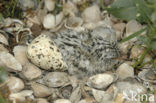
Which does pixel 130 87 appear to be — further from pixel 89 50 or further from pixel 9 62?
pixel 9 62

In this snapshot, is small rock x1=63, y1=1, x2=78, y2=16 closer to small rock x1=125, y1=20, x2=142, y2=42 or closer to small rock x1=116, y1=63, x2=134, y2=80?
small rock x1=125, y1=20, x2=142, y2=42

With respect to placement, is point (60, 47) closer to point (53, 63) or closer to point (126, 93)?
point (53, 63)

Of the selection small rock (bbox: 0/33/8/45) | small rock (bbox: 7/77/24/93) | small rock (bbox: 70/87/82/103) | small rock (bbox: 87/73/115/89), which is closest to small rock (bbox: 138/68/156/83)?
small rock (bbox: 87/73/115/89)

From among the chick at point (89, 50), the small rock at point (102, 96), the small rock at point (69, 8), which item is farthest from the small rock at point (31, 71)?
the small rock at point (69, 8)

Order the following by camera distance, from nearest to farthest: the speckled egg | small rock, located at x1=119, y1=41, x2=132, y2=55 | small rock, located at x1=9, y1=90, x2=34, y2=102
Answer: small rock, located at x1=9, y1=90, x2=34, y2=102 < the speckled egg < small rock, located at x1=119, y1=41, x2=132, y2=55

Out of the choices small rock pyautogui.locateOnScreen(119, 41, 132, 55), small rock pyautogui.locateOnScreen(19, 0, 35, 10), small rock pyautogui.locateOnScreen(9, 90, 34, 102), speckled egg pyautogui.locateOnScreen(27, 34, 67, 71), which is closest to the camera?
small rock pyautogui.locateOnScreen(9, 90, 34, 102)

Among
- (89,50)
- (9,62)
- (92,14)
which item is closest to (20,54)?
(9,62)

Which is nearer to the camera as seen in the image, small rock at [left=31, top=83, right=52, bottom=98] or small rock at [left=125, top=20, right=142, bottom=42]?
small rock at [left=31, top=83, right=52, bottom=98]
